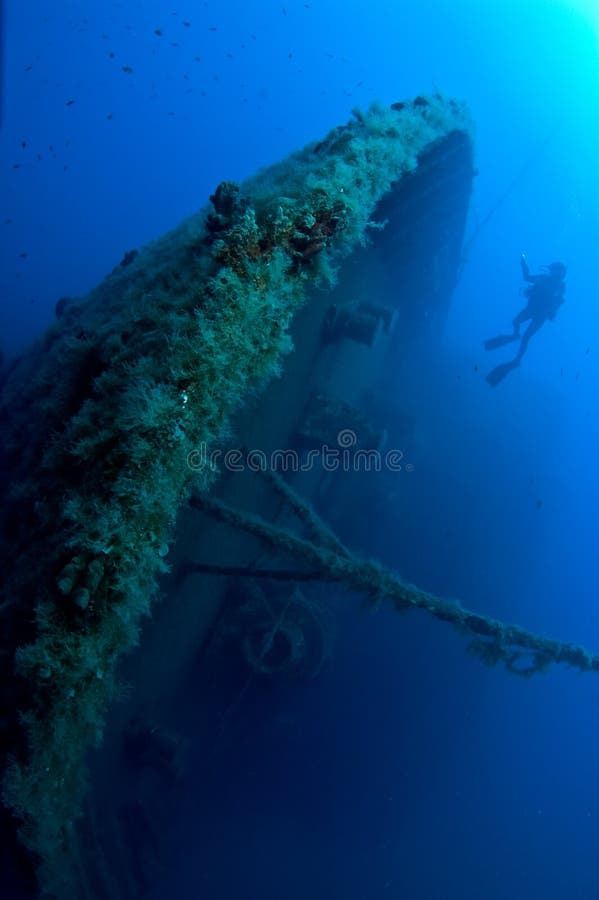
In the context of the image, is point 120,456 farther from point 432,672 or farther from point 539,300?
point 539,300

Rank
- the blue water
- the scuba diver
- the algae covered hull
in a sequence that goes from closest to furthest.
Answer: the algae covered hull
the blue water
the scuba diver

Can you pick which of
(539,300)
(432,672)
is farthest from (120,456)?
(539,300)

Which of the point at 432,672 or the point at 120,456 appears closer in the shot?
the point at 120,456

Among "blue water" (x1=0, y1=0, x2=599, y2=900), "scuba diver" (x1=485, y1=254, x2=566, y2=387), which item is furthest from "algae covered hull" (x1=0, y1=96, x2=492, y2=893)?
"scuba diver" (x1=485, y1=254, x2=566, y2=387)

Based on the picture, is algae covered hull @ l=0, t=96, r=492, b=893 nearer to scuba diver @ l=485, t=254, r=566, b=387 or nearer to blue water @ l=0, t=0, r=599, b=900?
blue water @ l=0, t=0, r=599, b=900

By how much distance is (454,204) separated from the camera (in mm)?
8695

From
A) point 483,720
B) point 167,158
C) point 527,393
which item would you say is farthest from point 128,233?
point 483,720

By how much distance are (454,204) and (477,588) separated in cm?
926

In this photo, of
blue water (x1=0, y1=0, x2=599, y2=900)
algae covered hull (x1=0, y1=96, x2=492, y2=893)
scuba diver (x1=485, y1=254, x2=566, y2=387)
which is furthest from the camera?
scuba diver (x1=485, y1=254, x2=566, y2=387)

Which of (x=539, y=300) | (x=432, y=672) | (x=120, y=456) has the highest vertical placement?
(x=539, y=300)

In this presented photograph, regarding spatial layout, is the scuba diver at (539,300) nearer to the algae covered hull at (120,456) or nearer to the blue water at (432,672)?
the blue water at (432,672)

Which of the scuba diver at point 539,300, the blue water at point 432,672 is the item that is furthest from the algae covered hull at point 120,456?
the scuba diver at point 539,300

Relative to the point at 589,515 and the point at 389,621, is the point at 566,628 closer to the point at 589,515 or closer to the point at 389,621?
the point at 589,515

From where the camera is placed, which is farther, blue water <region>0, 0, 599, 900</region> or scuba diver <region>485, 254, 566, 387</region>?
scuba diver <region>485, 254, 566, 387</region>
